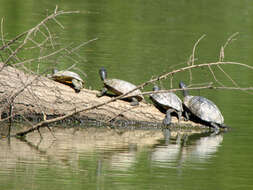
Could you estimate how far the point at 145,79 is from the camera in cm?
1388

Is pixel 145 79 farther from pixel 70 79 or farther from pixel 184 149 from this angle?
pixel 184 149

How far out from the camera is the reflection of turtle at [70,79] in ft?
32.8

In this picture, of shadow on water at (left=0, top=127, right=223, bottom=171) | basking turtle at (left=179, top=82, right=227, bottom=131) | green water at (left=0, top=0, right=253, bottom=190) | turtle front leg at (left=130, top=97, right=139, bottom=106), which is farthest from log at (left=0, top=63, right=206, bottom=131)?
green water at (left=0, top=0, right=253, bottom=190)

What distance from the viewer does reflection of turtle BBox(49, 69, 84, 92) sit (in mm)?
10000

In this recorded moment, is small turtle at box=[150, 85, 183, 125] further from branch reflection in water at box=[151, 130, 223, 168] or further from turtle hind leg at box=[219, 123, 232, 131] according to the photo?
turtle hind leg at box=[219, 123, 232, 131]

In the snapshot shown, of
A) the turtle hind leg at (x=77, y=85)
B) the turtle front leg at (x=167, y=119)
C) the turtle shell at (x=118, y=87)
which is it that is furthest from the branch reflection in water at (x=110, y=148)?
the turtle shell at (x=118, y=87)

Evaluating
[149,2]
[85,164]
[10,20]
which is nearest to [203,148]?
[85,164]

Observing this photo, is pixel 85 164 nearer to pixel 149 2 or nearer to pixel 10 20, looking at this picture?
pixel 10 20

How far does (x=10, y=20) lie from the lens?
20797 millimetres

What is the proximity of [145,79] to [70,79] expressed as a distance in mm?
3905

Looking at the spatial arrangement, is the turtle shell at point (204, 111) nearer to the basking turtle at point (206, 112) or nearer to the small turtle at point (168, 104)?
the basking turtle at point (206, 112)

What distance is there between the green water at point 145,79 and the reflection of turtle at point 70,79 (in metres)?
1.12

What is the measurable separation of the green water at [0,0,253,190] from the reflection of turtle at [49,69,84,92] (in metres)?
1.12

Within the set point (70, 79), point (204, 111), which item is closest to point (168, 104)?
point (204, 111)
